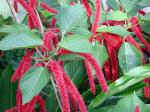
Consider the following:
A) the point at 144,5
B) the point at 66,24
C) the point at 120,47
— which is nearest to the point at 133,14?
the point at 144,5

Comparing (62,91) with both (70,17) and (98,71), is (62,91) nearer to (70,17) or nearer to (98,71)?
(98,71)

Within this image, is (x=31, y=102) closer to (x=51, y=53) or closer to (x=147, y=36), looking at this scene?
(x=51, y=53)

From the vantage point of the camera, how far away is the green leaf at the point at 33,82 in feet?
2.24

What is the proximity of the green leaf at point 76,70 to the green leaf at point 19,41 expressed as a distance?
34 cm

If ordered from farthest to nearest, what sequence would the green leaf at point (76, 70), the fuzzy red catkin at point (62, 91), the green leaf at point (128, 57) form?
the green leaf at point (76, 70) < the green leaf at point (128, 57) < the fuzzy red catkin at point (62, 91)

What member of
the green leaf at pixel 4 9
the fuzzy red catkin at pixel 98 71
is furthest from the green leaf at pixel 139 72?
the green leaf at pixel 4 9

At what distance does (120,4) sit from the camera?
1.11 meters

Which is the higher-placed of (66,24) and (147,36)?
(66,24)

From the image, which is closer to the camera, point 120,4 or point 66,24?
point 66,24

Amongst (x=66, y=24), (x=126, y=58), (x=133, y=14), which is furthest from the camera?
(x=133, y=14)

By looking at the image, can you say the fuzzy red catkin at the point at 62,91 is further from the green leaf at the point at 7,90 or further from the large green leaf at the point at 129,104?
the green leaf at the point at 7,90

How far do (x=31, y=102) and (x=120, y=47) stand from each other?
317 mm

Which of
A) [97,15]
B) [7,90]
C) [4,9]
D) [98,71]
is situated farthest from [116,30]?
[4,9]

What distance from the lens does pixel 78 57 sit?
2.54ft
